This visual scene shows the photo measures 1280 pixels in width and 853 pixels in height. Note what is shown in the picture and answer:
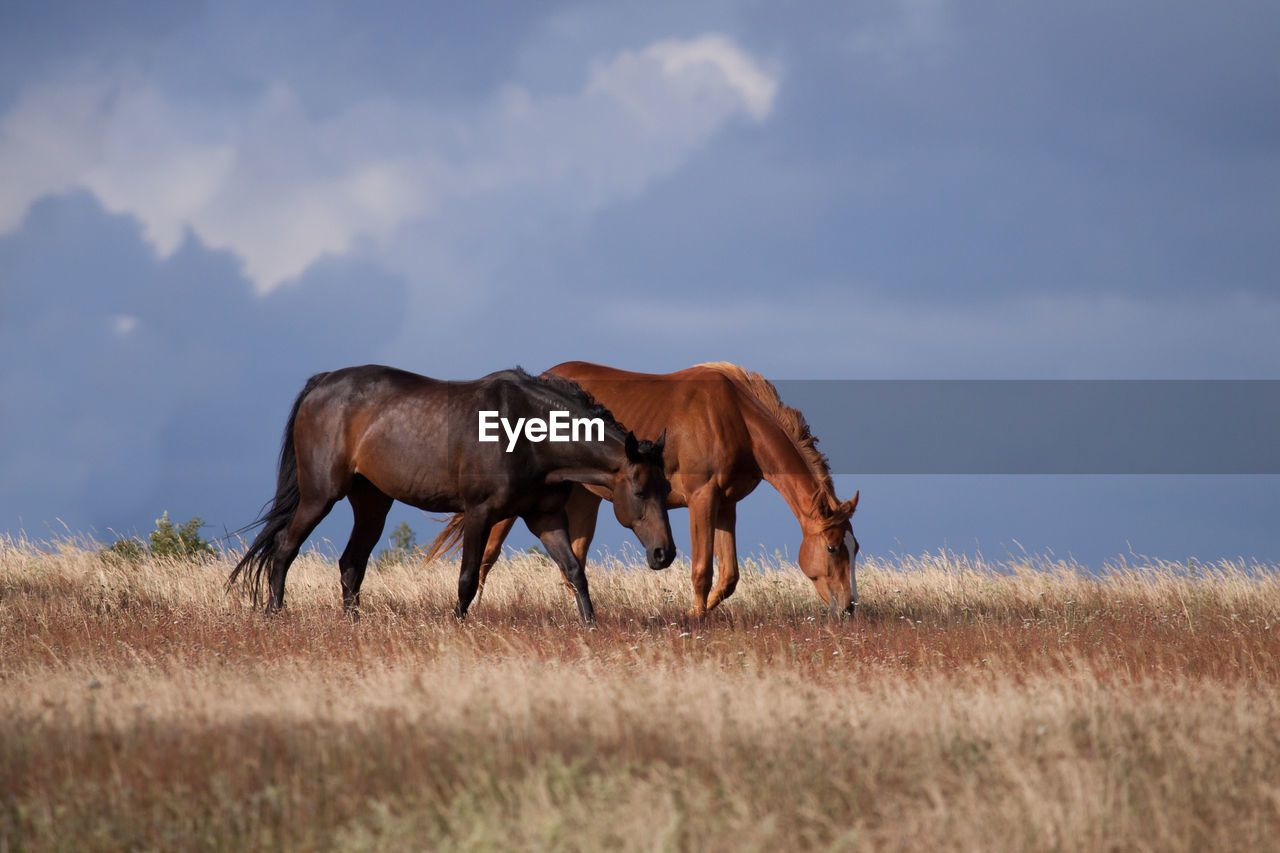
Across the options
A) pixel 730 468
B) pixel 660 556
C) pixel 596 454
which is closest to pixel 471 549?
pixel 596 454

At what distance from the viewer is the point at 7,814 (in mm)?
5453

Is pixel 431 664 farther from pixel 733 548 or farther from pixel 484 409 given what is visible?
pixel 733 548

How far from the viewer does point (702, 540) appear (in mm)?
11992

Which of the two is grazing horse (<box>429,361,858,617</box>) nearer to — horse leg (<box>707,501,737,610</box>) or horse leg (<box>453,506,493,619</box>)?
horse leg (<box>707,501,737,610</box>)

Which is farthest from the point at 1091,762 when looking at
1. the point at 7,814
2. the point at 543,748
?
the point at 7,814

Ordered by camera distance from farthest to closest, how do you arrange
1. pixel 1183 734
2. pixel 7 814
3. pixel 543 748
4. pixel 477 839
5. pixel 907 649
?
1. pixel 907 649
2. pixel 1183 734
3. pixel 543 748
4. pixel 7 814
5. pixel 477 839

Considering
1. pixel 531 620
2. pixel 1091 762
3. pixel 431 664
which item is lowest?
pixel 1091 762

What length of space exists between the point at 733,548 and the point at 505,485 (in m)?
2.96

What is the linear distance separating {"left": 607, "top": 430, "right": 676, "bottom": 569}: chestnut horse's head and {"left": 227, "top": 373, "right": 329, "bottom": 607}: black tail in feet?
14.0

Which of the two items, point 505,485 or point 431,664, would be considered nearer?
point 431,664

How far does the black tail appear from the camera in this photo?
12.8 m

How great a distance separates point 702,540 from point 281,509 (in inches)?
205

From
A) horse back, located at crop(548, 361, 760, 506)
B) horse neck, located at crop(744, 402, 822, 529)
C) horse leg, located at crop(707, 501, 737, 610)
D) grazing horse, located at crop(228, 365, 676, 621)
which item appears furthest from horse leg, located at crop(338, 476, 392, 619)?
horse neck, located at crop(744, 402, 822, 529)

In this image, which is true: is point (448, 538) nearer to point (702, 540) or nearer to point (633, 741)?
point (702, 540)
